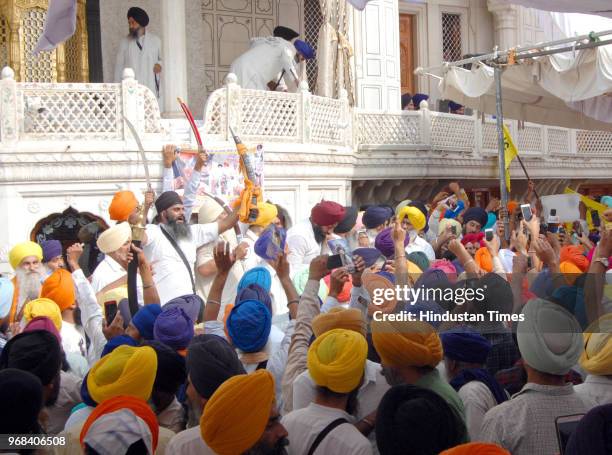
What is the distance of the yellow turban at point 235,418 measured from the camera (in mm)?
3355

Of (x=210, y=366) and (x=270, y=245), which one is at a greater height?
(x=270, y=245)

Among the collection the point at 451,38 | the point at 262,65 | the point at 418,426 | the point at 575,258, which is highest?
the point at 451,38

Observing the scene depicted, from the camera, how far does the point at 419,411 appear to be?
319 centimetres

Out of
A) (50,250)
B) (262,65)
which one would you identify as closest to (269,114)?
(262,65)

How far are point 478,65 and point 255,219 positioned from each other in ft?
13.7

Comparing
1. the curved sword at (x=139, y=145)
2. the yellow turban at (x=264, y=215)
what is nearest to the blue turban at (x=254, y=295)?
the yellow turban at (x=264, y=215)

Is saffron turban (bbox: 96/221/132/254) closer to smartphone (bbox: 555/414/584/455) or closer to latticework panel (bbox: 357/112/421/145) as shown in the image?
smartphone (bbox: 555/414/584/455)

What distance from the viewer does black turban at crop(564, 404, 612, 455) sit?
2.77 meters

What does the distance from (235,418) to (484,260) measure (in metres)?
4.39

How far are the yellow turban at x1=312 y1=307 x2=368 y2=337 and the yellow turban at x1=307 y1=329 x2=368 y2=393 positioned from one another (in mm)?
294

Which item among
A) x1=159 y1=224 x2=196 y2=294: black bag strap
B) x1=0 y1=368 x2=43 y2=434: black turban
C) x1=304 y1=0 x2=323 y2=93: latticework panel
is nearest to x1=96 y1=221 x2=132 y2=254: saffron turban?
x1=159 y1=224 x2=196 y2=294: black bag strap

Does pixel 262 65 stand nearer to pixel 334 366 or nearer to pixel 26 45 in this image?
pixel 26 45

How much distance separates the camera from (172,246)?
688cm

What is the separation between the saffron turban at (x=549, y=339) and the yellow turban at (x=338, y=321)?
71cm
